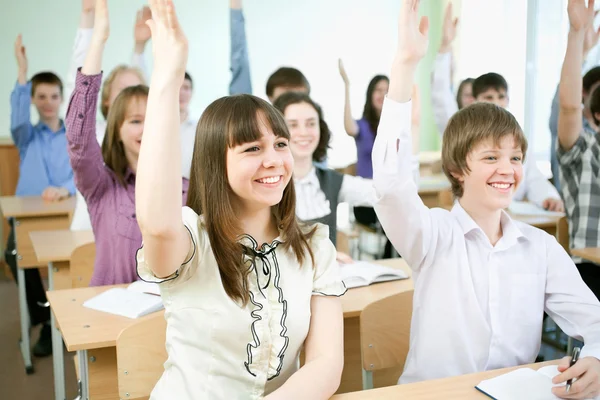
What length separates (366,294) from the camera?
222 centimetres

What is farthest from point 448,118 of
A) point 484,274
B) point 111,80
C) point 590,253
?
point 484,274

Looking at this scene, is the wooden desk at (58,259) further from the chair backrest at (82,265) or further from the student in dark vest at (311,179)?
the student in dark vest at (311,179)

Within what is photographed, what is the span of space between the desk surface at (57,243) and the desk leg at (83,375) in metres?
0.85

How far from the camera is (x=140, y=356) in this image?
5.07ft

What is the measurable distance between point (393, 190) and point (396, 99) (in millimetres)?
208

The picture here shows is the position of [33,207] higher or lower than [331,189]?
lower

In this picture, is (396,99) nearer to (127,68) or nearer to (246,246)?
(246,246)

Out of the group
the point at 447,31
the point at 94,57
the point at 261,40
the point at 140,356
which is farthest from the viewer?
the point at 261,40

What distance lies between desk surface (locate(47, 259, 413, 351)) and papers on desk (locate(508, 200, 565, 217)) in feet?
5.41

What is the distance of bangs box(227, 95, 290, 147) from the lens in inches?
51.6

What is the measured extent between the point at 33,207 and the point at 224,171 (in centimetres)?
300

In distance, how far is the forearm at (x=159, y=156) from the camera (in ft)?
3.38

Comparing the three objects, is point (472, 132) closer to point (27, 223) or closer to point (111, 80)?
point (111, 80)

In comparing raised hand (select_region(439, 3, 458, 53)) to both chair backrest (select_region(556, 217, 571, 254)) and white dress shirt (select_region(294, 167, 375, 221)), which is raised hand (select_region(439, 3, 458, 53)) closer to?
chair backrest (select_region(556, 217, 571, 254))
